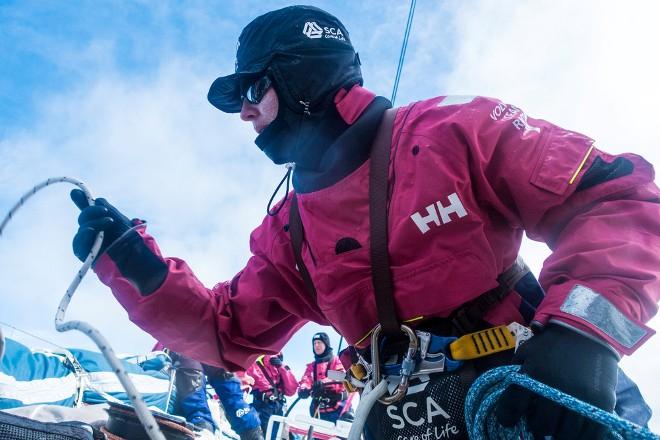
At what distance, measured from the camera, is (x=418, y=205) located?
1670 mm

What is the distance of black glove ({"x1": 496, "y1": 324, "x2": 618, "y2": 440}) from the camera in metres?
→ 1.18

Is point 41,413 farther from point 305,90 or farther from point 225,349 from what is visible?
point 305,90

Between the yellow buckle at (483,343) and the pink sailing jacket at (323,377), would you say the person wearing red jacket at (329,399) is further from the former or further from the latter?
the yellow buckle at (483,343)

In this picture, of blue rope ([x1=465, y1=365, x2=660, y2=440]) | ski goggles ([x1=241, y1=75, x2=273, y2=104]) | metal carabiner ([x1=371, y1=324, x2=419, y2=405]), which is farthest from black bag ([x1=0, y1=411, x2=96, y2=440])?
ski goggles ([x1=241, y1=75, x2=273, y2=104])

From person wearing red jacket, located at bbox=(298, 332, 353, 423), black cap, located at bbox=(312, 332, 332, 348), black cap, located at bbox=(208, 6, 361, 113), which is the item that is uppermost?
black cap, located at bbox=(208, 6, 361, 113)

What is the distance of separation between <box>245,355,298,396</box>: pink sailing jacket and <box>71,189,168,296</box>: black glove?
31.0 feet

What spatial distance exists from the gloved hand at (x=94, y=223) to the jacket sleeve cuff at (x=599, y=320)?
1.53 m

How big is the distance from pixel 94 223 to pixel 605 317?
5.46 feet

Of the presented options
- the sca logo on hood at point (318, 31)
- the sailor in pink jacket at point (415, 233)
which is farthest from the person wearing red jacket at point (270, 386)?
the sca logo on hood at point (318, 31)

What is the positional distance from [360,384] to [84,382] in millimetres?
5183

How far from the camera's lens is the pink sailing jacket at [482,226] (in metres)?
1.32

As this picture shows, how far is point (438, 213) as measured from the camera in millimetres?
1650

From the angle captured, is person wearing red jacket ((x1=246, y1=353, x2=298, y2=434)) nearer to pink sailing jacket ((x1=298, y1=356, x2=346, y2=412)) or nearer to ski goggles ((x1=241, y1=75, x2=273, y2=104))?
pink sailing jacket ((x1=298, y1=356, x2=346, y2=412))

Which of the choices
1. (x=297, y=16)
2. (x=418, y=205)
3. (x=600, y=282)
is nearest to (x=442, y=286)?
(x=418, y=205)
